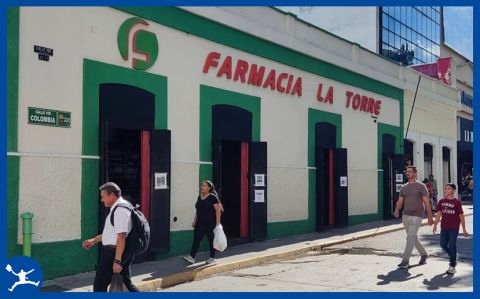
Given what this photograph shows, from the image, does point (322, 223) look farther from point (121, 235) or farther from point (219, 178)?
point (121, 235)

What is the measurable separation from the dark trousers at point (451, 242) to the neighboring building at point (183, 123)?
4607 millimetres

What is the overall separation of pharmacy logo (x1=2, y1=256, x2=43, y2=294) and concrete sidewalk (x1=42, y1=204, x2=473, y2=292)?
0.32 m

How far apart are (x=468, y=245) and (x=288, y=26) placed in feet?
23.3

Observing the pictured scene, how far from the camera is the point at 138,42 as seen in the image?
10727 millimetres

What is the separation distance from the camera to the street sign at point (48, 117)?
8909mm

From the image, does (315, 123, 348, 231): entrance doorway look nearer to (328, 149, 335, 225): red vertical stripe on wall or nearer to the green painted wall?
(328, 149, 335, 225): red vertical stripe on wall

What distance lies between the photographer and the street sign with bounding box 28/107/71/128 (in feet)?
29.2

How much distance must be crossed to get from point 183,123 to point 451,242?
560 centimetres

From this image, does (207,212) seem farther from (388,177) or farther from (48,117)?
(388,177)

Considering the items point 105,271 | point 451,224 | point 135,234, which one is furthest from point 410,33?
point 105,271

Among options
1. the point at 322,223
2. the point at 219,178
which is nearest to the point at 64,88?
the point at 219,178

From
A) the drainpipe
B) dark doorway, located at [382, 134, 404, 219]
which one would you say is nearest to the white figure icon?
the drainpipe

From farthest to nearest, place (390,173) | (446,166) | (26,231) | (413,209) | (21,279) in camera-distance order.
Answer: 1. (446,166)
2. (390,173)
3. (413,209)
4. (26,231)
5. (21,279)

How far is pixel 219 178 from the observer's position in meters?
Answer: 12.5
